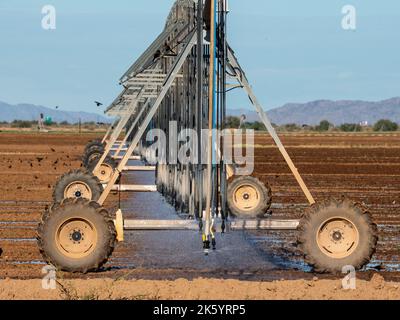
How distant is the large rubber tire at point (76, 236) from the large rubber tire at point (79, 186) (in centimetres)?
813

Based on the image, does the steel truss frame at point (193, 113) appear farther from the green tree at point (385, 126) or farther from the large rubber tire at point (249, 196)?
the green tree at point (385, 126)

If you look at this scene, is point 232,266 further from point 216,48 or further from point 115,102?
point 115,102

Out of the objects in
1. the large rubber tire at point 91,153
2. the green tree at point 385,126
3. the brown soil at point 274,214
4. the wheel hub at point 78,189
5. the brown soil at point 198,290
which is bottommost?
the green tree at point 385,126

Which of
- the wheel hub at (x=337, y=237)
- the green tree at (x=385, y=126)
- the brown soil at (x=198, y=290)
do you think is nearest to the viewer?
the brown soil at (x=198, y=290)

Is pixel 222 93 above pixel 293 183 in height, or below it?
above

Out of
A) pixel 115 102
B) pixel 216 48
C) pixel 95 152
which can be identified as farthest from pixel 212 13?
pixel 115 102

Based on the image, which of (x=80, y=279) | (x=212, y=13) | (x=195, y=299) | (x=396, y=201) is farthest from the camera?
(x=396, y=201)

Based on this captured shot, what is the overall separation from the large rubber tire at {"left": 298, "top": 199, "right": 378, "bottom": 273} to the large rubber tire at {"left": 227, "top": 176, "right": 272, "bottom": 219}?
18.8 ft

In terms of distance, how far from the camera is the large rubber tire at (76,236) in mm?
11992

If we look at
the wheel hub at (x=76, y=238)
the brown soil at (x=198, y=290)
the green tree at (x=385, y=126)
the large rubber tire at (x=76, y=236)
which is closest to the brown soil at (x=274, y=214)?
the brown soil at (x=198, y=290)

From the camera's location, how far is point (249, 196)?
18.4m

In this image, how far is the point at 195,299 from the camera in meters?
9.77

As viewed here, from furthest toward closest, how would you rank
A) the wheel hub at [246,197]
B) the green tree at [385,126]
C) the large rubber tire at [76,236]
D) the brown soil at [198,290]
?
the green tree at [385,126] < the wheel hub at [246,197] < the large rubber tire at [76,236] < the brown soil at [198,290]

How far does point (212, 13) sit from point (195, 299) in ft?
13.5
